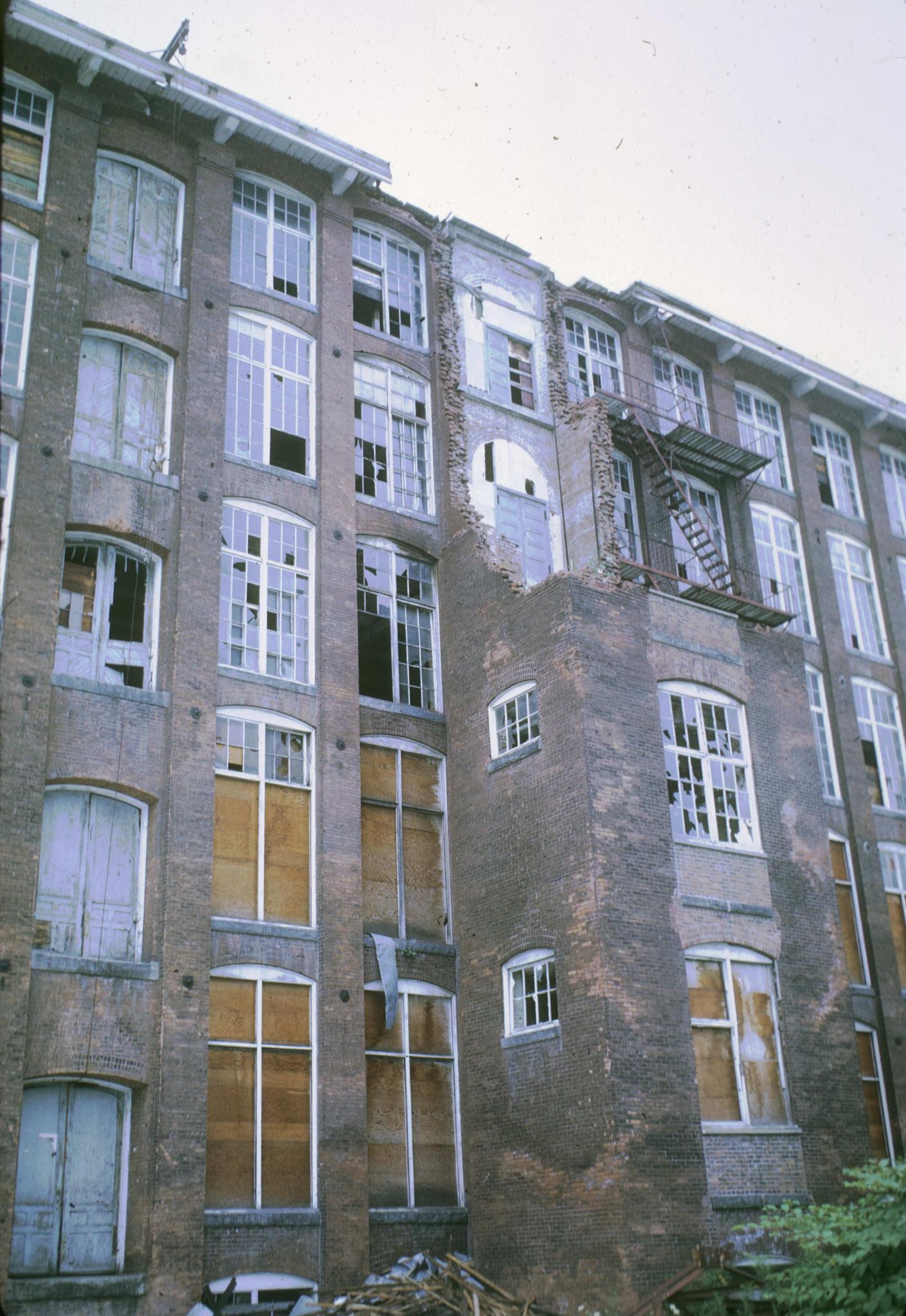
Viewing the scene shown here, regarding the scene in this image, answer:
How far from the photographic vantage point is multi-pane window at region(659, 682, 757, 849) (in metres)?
20.0

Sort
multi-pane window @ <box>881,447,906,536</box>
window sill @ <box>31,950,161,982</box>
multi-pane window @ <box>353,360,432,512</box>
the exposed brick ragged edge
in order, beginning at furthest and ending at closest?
multi-pane window @ <box>881,447,906,536</box>
multi-pane window @ <box>353,360,432,512</box>
the exposed brick ragged edge
window sill @ <box>31,950,161,982</box>

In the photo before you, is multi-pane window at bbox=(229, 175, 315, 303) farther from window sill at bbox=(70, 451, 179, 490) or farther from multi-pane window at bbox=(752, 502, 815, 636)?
multi-pane window at bbox=(752, 502, 815, 636)

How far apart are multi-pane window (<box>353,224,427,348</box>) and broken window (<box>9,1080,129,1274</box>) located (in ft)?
48.2

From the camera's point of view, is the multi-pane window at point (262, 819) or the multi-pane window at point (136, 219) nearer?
the multi-pane window at point (262, 819)

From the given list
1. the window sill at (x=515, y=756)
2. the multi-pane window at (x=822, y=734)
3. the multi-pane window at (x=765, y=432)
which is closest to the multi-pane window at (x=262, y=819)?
the window sill at (x=515, y=756)

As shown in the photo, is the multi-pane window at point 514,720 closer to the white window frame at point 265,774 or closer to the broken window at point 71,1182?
the white window frame at point 265,774

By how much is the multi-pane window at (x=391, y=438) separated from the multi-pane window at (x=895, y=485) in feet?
44.7

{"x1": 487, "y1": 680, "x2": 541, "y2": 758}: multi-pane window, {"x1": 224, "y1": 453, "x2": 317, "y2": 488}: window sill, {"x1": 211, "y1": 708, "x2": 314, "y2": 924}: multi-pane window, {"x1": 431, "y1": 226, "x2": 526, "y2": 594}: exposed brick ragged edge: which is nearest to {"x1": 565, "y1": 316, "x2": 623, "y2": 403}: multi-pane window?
{"x1": 431, "y1": 226, "x2": 526, "y2": 594}: exposed brick ragged edge

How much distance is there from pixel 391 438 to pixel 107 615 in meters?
7.13

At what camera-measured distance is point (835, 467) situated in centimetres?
3112

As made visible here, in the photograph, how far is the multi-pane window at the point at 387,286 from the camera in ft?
80.3

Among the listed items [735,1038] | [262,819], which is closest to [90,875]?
[262,819]

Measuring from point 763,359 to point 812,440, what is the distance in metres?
2.47

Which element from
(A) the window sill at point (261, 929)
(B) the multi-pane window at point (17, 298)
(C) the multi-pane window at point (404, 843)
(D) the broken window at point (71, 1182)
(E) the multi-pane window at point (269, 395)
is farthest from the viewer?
(E) the multi-pane window at point (269, 395)
